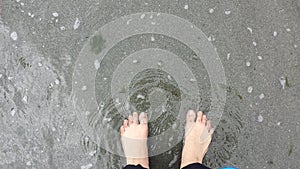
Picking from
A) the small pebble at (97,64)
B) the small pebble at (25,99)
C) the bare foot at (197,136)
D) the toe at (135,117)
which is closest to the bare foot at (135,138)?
the toe at (135,117)

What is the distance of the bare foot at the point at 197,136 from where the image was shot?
2.48m

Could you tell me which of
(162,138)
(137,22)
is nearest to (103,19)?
(137,22)

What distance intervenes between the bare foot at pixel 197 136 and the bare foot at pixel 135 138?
0.23m

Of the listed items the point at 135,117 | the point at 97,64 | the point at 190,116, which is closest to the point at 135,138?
the point at 135,117

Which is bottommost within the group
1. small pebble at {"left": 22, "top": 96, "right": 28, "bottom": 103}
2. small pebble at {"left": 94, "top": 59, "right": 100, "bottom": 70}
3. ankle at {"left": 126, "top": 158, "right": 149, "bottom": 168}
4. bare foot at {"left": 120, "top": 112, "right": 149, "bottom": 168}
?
ankle at {"left": 126, "top": 158, "right": 149, "bottom": 168}

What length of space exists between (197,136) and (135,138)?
0.36m

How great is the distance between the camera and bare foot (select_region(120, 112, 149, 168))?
2480 millimetres

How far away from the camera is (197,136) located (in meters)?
2.50

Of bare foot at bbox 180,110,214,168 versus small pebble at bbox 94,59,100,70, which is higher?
small pebble at bbox 94,59,100,70

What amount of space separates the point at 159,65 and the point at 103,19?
416 mm

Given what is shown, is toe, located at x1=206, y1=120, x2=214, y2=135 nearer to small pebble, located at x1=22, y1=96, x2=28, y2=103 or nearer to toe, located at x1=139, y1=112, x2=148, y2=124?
toe, located at x1=139, y1=112, x2=148, y2=124

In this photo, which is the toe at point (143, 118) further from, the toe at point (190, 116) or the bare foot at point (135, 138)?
the toe at point (190, 116)

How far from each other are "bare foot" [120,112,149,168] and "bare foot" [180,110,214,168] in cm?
23

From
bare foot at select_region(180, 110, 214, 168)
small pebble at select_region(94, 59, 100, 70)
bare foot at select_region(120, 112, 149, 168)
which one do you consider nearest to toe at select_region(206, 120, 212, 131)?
bare foot at select_region(180, 110, 214, 168)
